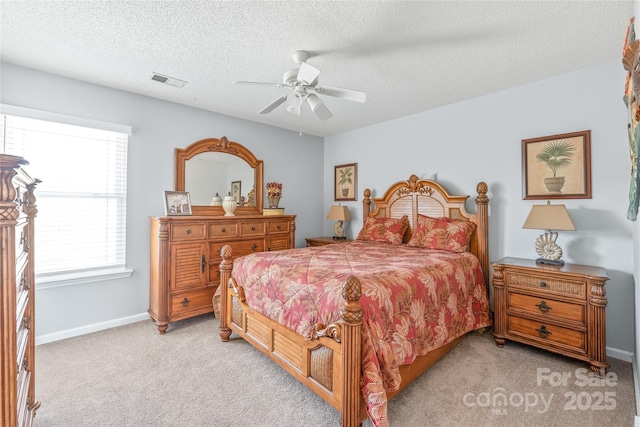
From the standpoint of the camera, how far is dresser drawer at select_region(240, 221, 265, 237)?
147 inches

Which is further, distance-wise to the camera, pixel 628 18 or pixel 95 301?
pixel 95 301

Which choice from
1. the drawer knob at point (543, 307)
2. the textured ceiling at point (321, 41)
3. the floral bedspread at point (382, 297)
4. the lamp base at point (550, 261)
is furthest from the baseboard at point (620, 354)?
the textured ceiling at point (321, 41)

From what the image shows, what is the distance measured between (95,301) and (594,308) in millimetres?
4600

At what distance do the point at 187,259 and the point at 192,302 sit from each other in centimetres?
49

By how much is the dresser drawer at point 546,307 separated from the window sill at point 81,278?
13.1ft

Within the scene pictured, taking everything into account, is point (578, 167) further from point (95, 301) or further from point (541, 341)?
point (95, 301)

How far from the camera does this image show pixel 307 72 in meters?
2.09

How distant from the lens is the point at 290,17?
198cm

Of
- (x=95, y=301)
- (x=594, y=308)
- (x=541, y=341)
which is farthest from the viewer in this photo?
(x=95, y=301)

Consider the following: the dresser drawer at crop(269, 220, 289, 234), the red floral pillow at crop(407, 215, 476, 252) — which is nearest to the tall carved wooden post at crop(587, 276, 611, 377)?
the red floral pillow at crop(407, 215, 476, 252)

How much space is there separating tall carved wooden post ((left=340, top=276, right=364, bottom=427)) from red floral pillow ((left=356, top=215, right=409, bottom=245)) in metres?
2.26

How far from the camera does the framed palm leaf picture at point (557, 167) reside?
8.93 ft

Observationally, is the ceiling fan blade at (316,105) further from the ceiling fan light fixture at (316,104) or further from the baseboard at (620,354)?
the baseboard at (620,354)

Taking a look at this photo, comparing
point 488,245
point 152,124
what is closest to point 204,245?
point 152,124
